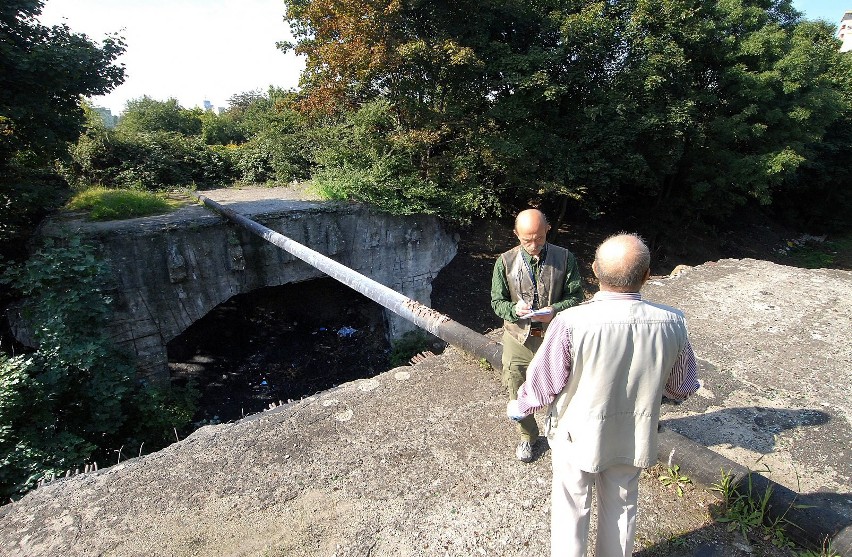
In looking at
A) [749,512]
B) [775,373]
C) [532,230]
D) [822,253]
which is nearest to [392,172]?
[775,373]

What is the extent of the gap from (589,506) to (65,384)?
584 centimetres

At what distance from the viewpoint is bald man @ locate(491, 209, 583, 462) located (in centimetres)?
255

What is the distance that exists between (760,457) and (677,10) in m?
10.7

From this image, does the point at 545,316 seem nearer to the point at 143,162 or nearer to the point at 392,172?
the point at 392,172

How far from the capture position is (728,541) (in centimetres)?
229

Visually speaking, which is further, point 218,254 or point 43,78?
point 218,254

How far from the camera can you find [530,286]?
8.70 ft

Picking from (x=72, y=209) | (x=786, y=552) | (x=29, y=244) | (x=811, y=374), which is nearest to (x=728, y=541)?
(x=786, y=552)

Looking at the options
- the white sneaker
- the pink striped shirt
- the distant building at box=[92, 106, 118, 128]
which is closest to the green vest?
the white sneaker

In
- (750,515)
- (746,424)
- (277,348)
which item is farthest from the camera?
(277,348)

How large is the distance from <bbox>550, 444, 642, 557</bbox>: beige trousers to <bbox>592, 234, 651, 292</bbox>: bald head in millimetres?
679

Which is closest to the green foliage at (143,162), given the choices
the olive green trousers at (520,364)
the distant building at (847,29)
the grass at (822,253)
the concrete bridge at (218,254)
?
the concrete bridge at (218,254)

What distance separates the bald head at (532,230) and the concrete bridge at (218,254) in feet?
20.6

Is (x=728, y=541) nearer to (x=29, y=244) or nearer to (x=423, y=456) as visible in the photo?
(x=423, y=456)
